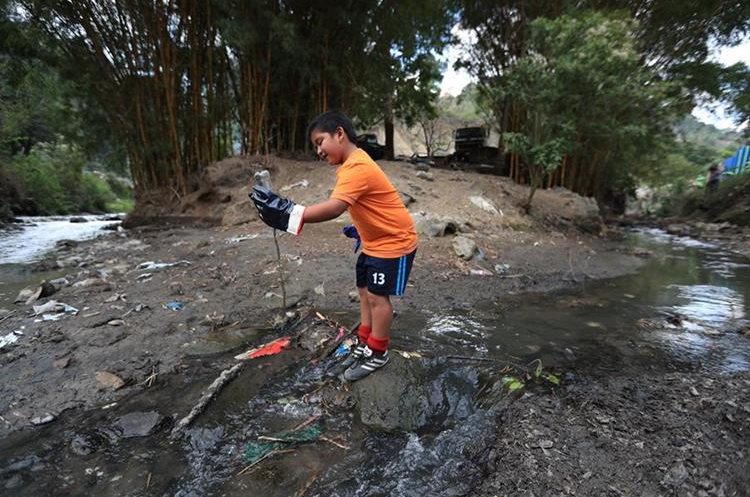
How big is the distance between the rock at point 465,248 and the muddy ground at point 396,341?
12cm

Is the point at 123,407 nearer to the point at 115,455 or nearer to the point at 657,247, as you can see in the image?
the point at 115,455

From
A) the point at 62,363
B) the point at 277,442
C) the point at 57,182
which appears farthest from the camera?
the point at 57,182

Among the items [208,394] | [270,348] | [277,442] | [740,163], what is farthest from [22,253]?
[740,163]

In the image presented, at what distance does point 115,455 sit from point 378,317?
1.58 metres

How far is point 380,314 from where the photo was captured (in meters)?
2.65

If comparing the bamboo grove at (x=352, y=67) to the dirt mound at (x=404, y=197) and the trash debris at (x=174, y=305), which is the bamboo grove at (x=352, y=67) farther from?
the trash debris at (x=174, y=305)

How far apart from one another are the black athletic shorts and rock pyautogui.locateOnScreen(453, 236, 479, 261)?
3647 millimetres

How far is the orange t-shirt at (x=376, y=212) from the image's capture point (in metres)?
2.49

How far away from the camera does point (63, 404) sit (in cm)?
243

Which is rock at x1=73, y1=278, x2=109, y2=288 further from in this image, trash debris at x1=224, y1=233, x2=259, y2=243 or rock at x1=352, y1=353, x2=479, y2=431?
rock at x1=352, y1=353, x2=479, y2=431

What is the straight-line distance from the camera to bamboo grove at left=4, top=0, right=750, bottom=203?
8273 mm

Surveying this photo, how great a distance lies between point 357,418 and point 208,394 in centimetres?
92

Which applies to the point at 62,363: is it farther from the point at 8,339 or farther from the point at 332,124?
the point at 332,124

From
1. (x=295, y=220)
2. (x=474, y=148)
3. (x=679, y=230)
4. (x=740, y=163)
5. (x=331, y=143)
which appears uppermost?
(x=474, y=148)
